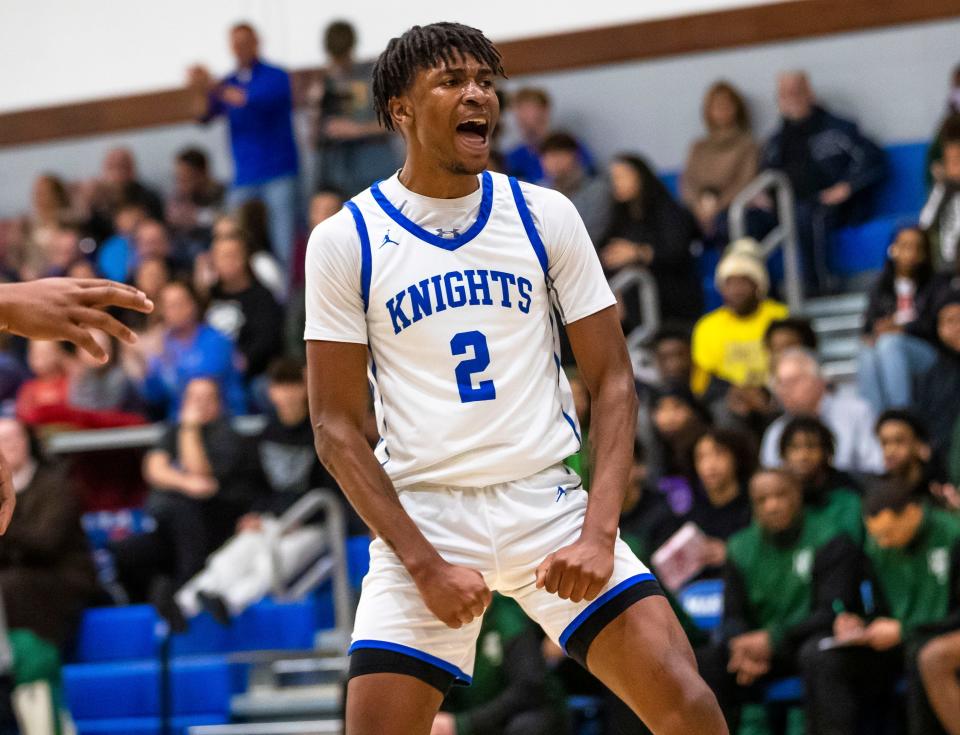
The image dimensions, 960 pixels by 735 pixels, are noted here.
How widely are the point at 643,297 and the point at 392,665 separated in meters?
6.17

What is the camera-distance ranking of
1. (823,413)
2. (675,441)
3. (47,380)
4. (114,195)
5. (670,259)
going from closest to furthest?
(823,413)
(675,441)
(670,259)
(47,380)
(114,195)

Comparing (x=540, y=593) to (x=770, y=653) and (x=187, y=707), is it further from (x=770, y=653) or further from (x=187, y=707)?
(x=187, y=707)

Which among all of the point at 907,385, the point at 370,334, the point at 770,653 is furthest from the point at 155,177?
the point at 370,334

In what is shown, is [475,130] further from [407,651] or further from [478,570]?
[407,651]

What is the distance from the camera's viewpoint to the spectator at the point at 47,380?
10656mm

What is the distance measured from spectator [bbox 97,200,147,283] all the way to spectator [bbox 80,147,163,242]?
0.13 m

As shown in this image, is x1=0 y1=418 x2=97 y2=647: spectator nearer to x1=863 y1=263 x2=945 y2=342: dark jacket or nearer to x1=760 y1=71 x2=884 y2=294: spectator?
x1=863 y1=263 x2=945 y2=342: dark jacket

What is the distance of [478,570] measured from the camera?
388cm

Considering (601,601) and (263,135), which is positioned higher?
(263,135)

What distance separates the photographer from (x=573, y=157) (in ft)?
35.1

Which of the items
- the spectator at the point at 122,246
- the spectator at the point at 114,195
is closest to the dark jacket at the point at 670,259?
the spectator at the point at 122,246

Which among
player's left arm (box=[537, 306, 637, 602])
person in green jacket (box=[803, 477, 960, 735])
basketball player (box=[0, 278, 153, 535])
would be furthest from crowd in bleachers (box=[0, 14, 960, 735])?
basketball player (box=[0, 278, 153, 535])

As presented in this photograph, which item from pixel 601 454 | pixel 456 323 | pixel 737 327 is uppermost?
pixel 456 323

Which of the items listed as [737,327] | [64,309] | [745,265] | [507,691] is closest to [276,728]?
[507,691]
